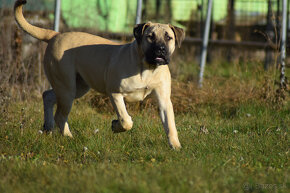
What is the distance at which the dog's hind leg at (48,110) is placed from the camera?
5.39 m

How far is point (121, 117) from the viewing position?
15.3ft

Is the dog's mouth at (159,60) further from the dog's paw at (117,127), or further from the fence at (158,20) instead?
the fence at (158,20)

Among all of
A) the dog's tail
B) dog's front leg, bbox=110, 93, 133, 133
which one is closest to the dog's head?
dog's front leg, bbox=110, 93, 133, 133

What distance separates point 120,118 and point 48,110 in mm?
1267

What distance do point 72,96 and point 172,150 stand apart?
1594 millimetres

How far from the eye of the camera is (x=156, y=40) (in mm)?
4758

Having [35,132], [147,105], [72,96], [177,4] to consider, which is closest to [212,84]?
[147,105]

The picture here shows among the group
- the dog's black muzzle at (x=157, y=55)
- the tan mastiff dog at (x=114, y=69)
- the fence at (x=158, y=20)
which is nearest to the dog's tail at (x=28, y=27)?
the tan mastiff dog at (x=114, y=69)

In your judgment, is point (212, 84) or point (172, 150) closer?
point (172, 150)

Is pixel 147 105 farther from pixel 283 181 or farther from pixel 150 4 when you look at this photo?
pixel 150 4

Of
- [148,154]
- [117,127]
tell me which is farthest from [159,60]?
[148,154]

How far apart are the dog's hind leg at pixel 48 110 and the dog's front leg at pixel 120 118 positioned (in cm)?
103

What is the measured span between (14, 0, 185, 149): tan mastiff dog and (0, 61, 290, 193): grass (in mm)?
261

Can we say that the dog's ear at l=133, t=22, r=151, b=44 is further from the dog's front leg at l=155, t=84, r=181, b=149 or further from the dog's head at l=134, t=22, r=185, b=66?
the dog's front leg at l=155, t=84, r=181, b=149
